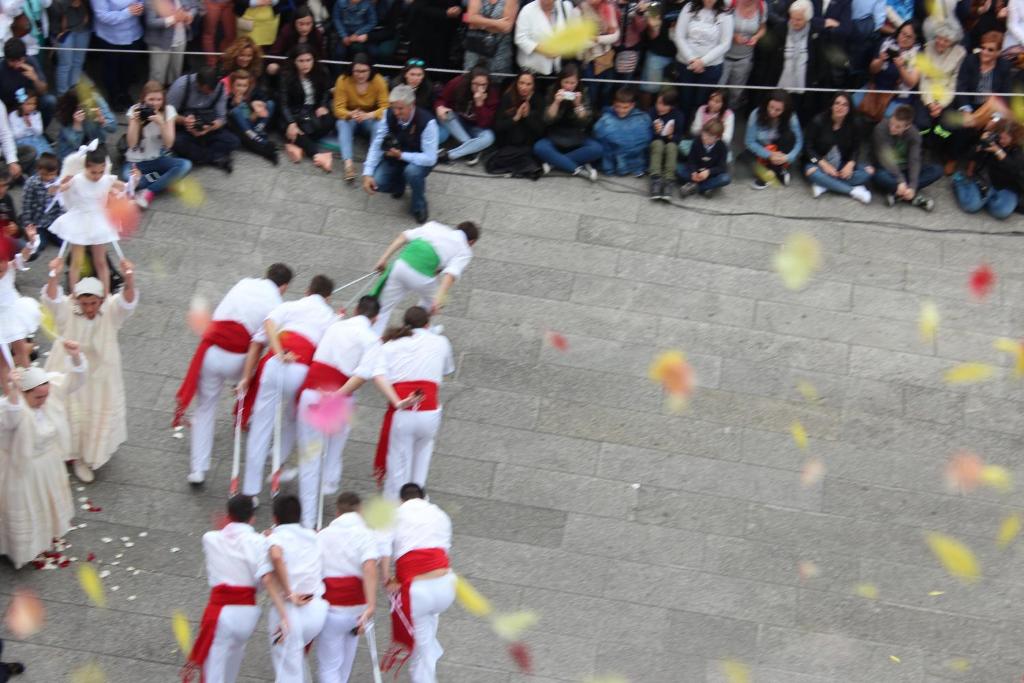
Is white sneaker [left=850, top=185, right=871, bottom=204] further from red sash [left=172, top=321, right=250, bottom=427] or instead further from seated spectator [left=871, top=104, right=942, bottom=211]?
red sash [left=172, top=321, right=250, bottom=427]

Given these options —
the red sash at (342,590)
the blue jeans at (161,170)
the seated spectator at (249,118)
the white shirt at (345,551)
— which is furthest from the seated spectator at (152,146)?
the red sash at (342,590)

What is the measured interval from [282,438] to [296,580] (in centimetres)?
177

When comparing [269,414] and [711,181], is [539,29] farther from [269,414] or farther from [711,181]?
[269,414]

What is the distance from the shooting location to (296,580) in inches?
375

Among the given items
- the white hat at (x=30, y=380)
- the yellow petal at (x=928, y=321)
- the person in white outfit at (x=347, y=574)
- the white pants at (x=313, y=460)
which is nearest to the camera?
the person in white outfit at (x=347, y=574)

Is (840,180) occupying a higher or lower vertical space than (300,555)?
lower

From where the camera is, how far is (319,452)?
35.9 feet

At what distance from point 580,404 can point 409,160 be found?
7.28ft

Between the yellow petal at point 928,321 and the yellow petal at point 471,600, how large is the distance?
3.72 metres

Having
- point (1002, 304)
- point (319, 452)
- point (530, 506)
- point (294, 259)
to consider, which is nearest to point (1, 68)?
point (294, 259)

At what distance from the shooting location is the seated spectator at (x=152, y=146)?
12.8 m

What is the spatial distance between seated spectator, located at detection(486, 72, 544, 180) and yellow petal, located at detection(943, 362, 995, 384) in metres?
3.25

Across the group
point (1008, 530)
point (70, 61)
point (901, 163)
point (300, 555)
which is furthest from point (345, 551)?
point (901, 163)

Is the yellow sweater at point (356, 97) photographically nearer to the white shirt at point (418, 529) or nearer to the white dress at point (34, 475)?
the white dress at point (34, 475)
